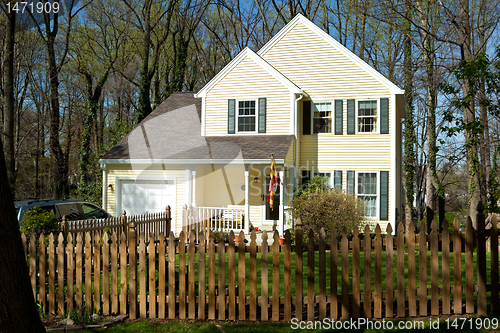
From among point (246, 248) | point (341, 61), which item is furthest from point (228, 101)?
point (246, 248)

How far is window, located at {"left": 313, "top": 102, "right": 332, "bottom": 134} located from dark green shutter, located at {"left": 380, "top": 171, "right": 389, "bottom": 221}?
284 centimetres

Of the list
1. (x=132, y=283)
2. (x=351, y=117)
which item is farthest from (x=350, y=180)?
(x=132, y=283)

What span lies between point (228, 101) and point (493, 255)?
13316 millimetres

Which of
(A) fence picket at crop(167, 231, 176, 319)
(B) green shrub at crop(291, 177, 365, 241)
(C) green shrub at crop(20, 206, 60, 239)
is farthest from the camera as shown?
(B) green shrub at crop(291, 177, 365, 241)

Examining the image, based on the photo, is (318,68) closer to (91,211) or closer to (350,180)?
(350,180)

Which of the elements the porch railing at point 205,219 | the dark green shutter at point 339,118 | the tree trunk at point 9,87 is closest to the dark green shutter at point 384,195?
the dark green shutter at point 339,118

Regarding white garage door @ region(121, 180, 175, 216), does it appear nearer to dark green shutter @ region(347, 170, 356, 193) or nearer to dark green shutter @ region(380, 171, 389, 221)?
dark green shutter @ region(347, 170, 356, 193)

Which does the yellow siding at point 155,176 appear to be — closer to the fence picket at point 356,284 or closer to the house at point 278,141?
the house at point 278,141

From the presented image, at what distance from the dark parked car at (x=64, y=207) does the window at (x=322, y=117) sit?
29.9ft

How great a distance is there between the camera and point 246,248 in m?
5.44

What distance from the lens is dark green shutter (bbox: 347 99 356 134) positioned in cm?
1641

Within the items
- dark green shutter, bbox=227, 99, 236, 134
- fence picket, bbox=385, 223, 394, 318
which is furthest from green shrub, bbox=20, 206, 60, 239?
dark green shutter, bbox=227, 99, 236, 134

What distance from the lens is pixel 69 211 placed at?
11406mm

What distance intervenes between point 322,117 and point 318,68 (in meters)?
2.05
